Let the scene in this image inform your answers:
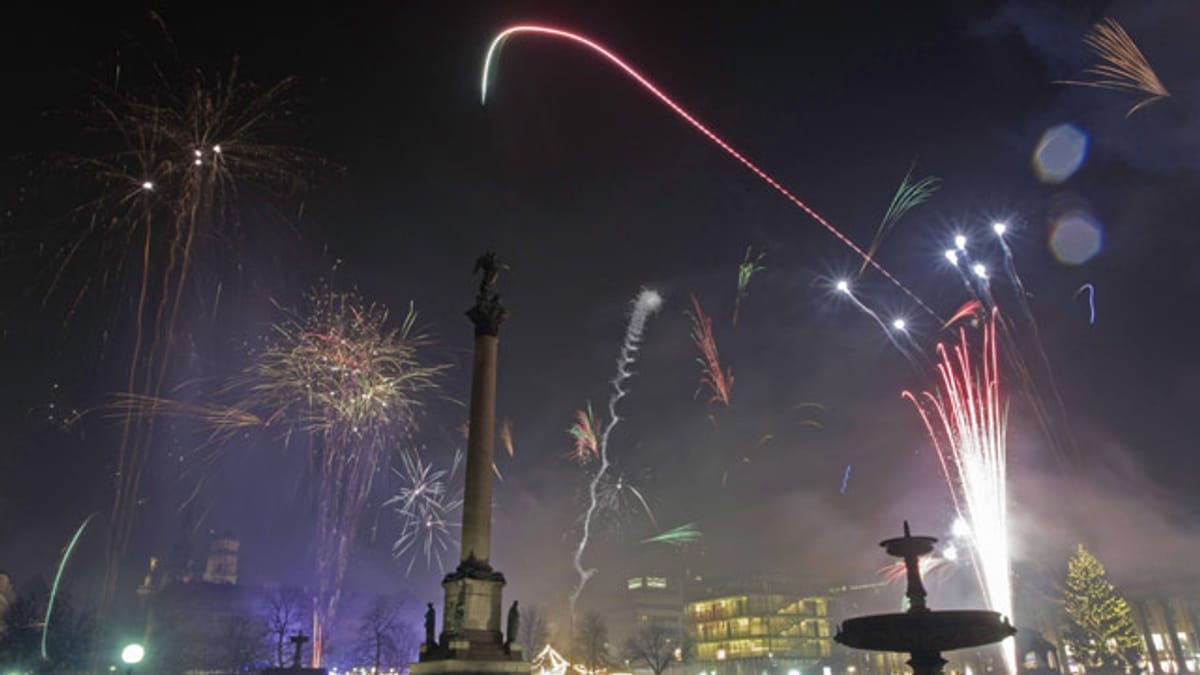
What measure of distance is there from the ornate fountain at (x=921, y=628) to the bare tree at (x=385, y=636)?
257 ft

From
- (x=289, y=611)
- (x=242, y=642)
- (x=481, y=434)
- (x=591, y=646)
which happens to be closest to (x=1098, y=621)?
(x=591, y=646)

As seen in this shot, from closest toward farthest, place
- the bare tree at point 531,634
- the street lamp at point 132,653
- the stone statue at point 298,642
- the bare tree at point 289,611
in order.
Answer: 1. the street lamp at point 132,653
2. the stone statue at point 298,642
3. the bare tree at point 531,634
4. the bare tree at point 289,611

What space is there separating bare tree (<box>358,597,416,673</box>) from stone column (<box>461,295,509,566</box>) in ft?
224

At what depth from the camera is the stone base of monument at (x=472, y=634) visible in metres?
23.1

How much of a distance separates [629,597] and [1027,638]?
93540 millimetres

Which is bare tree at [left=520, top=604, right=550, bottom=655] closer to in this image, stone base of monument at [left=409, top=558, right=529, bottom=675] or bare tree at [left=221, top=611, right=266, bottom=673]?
bare tree at [left=221, top=611, right=266, bottom=673]

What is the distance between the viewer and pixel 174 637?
94062 millimetres

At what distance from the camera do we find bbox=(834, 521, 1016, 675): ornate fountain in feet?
55.6

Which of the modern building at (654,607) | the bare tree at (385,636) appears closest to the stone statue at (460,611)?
the bare tree at (385,636)

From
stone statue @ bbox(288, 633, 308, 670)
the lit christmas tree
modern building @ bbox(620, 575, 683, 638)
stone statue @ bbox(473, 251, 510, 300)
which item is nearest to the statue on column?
stone statue @ bbox(473, 251, 510, 300)

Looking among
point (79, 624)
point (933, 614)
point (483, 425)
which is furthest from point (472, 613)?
point (79, 624)

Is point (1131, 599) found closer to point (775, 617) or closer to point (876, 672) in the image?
point (876, 672)

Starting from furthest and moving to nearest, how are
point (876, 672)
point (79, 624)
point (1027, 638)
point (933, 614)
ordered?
point (876, 672), point (1027, 638), point (79, 624), point (933, 614)

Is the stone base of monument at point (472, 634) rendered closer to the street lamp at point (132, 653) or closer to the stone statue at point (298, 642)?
the street lamp at point (132, 653)
